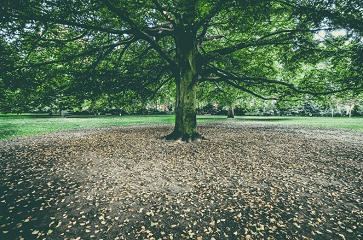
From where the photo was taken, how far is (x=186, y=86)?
11805mm

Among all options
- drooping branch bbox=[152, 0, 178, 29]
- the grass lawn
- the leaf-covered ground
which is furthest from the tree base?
the grass lawn

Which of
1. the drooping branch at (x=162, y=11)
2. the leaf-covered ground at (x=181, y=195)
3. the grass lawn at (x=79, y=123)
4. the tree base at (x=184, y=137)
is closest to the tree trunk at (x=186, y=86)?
the tree base at (x=184, y=137)

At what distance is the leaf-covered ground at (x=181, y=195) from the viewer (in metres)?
4.03

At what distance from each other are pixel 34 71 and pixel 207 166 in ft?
31.7

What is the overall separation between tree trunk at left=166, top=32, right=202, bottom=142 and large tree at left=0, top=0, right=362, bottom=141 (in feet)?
0.20

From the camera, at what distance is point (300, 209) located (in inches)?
186

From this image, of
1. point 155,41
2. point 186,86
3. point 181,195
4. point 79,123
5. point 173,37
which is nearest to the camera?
point 181,195

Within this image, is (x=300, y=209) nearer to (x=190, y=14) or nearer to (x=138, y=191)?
(x=138, y=191)

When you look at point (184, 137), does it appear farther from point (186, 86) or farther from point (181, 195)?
point (181, 195)

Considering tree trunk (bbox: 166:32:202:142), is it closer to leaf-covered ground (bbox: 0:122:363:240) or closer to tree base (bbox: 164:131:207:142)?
tree base (bbox: 164:131:207:142)

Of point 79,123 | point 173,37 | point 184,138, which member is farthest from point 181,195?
point 79,123

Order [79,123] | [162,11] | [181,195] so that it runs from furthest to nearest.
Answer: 1. [79,123]
2. [162,11]
3. [181,195]

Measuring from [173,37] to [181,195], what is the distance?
1030 centimetres

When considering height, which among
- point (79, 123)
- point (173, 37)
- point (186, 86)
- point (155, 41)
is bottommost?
point (79, 123)
